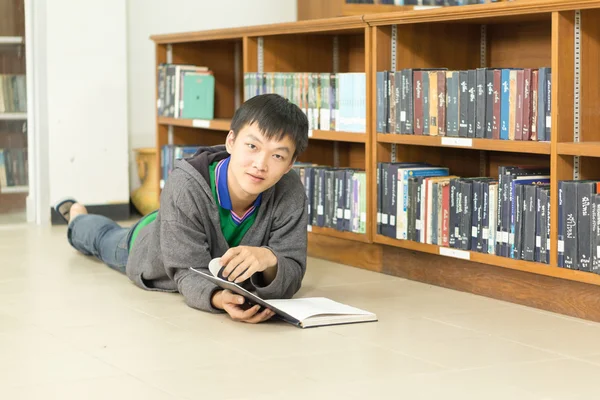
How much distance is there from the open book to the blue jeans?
2.86 ft

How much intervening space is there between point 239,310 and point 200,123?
2.26 meters

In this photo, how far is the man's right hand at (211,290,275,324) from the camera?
2849mm

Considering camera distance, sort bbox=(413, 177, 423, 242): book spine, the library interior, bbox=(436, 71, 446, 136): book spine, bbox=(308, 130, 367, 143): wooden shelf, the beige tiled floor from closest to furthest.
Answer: the beige tiled floor, the library interior, bbox=(436, 71, 446, 136): book spine, bbox=(413, 177, 423, 242): book spine, bbox=(308, 130, 367, 143): wooden shelf

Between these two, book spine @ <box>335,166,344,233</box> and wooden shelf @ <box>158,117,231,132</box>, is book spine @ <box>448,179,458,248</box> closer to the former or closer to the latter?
book spine @ <box>335,166,344,233</box>

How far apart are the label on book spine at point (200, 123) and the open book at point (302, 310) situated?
207 cm

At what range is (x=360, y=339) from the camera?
271 cm

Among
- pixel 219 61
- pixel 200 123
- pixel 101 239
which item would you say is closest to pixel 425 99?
pixel 101 239

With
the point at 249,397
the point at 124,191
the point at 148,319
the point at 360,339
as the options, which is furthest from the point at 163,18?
the point at 249,397

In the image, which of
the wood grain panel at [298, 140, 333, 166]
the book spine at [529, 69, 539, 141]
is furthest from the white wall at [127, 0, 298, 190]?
the book spine at [529, 69, 539, 141]

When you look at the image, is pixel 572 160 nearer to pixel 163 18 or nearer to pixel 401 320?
pixel 401 320

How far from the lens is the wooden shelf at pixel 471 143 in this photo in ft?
10.2

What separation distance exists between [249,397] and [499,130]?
1528mm

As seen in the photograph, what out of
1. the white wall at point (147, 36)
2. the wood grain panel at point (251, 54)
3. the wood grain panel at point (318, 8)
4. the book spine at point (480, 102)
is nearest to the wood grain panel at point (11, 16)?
the white wall at point (147, 36)

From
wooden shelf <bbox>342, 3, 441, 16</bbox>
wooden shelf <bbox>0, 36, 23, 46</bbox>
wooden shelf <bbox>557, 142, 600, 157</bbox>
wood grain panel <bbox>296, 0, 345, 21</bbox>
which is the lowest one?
wooden shelf <bbox>557, 142, 600, 157</bbox>
